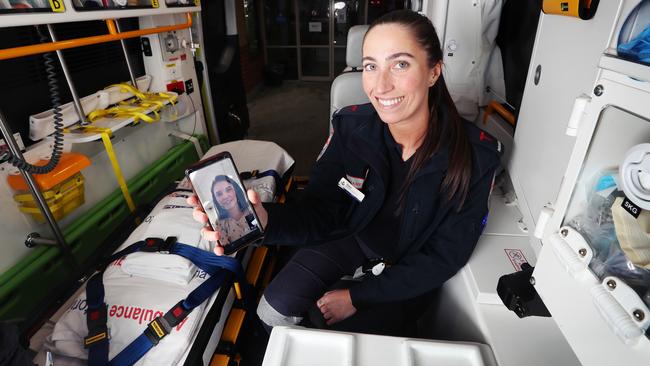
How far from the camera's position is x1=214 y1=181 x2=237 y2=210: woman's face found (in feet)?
3.67

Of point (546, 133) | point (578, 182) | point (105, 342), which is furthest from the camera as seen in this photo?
point (105, 342)

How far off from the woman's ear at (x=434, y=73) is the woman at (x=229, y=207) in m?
0.75

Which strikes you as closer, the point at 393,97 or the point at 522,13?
the point at 393,97

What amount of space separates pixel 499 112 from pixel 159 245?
1695mm

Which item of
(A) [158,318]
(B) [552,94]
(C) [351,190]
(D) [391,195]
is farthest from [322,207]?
(B) [552,94]

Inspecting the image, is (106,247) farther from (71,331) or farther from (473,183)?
(473,183)

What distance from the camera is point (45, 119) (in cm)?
165

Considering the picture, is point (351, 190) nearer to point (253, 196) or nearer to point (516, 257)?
point (253, 196)

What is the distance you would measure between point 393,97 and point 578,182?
0.66 m

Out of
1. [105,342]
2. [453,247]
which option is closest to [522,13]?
[453,247]

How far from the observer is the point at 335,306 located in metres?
1.31

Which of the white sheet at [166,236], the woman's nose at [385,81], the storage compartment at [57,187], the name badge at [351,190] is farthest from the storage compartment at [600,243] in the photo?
the storage compartment at [57,187]

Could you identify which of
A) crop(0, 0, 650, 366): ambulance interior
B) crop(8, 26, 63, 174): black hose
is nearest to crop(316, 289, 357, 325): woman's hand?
crop(0, 0, 650, 366): ambulance interior

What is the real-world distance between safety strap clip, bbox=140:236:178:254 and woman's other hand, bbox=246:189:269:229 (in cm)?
45
